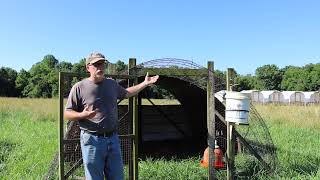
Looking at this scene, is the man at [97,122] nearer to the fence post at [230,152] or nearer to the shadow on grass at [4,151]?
the fence post at [230,152]

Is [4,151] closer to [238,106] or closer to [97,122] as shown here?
[238,106]

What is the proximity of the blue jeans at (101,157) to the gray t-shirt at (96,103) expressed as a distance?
0.37 ft

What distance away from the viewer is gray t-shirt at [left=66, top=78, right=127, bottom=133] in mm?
5234

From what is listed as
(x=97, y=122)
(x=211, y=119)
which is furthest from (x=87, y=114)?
(x=211, y=119)

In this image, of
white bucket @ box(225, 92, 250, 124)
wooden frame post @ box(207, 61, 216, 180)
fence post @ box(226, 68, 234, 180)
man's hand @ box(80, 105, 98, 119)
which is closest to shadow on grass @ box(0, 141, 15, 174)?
wooden frame post @ box(207, 61, 216, 180)

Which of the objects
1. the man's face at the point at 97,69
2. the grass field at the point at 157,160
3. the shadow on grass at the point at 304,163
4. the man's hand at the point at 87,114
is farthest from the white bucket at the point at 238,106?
the man's hand at the point at 87,114

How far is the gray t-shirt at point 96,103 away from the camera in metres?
5.23

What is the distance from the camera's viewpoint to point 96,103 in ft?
17.2

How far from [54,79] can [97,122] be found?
5473cm

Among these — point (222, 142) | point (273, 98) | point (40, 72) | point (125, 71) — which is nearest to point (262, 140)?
point (222, 142)

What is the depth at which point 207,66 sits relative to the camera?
7820 mm

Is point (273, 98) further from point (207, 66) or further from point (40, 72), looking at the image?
point (207, 66)

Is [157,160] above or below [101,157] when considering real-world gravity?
below

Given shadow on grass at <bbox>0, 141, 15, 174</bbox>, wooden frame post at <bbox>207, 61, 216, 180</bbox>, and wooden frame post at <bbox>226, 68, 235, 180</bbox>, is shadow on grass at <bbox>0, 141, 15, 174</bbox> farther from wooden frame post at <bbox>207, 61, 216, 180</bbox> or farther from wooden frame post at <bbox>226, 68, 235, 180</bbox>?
wooden frame post at <bbox>226, 68, 235, 180</bbox>
